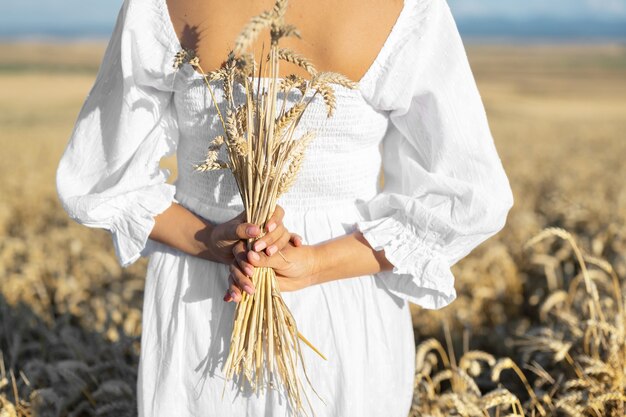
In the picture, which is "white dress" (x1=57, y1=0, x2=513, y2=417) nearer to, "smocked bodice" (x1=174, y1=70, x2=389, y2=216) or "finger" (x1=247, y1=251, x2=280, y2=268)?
"smocked bodice" (x1=174, y1=70, x2=389, y2=216)

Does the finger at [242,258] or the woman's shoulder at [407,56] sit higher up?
the woman's shoulder at [407,56]

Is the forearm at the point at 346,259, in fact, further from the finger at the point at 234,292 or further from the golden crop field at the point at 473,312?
the golden crop field at the point at 473,312

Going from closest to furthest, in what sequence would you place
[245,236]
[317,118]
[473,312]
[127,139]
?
[245,236]
[317,118]
[127,139]
[473,312]

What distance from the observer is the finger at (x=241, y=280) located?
1620 mm

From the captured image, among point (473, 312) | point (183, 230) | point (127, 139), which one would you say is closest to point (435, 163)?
point (183, 230)

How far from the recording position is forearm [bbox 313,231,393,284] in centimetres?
172

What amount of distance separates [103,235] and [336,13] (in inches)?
196

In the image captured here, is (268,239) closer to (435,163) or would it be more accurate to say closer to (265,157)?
(265,157)

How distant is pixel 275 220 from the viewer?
161 centimetres

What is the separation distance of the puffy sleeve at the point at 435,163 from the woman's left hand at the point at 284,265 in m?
0.16

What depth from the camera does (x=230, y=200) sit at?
5.98ft

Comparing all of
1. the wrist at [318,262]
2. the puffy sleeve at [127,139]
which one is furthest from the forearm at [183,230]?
the wrist at [318,262]

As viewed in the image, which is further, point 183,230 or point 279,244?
point 183,230

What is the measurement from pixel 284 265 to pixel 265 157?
0.78ft
